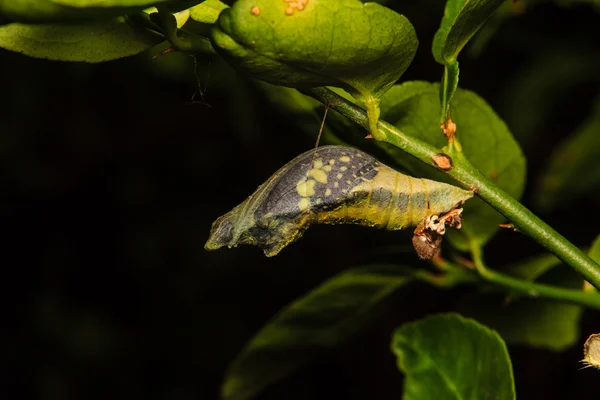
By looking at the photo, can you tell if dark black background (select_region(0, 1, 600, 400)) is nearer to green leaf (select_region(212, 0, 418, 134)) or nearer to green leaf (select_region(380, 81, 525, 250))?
green leaf (select_region(380, 81, 525, 250))

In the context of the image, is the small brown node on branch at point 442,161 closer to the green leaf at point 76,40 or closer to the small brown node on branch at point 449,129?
the small brown node on branch at point 449,129

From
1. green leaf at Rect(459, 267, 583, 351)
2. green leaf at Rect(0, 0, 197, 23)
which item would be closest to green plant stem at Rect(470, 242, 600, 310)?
green leaf at Rect(459, 267, 583, 351)

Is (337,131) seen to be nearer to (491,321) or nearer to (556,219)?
(491,321)

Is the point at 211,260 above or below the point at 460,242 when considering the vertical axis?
below

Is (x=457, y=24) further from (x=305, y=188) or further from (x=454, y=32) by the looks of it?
(x=305, y=188)

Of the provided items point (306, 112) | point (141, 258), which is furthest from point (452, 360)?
point (141, 258)

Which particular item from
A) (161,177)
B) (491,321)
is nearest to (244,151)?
(161,177)

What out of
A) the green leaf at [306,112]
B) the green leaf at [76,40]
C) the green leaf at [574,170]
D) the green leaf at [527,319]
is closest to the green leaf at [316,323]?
the green leaf at [527,319]
